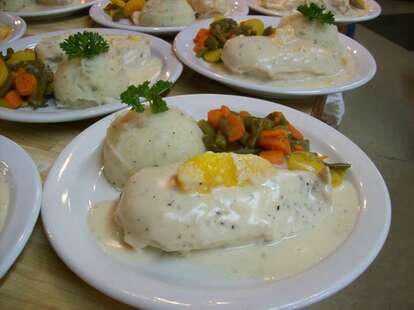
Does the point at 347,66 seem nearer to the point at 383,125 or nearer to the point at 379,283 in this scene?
the point at 379,283

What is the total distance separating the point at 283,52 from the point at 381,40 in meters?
4.79

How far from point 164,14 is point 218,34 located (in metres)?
0.49

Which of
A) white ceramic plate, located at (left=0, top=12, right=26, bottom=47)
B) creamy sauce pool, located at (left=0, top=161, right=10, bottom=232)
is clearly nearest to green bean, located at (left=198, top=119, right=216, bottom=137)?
creamy sauce pool, located at (left=0, top=161, right=10, bottom=232)

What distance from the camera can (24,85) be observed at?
1.79 m

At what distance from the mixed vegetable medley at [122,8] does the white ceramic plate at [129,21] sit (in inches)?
1.2

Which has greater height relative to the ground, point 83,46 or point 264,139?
point 83,46

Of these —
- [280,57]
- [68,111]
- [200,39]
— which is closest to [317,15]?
[280,57]

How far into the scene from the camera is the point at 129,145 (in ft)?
4.70

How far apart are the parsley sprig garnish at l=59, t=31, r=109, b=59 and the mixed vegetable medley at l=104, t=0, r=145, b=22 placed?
1.05 meters

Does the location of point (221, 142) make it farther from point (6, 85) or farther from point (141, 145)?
point (6, 85)

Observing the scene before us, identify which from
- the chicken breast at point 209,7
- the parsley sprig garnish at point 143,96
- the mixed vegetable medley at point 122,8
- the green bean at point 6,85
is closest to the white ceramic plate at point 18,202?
the parsley sprig garnish at point 143,96

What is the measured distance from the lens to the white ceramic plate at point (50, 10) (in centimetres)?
272

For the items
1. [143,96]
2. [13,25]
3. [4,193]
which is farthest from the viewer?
[13,25]

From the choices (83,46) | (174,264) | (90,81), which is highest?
(83,46)
